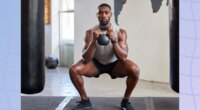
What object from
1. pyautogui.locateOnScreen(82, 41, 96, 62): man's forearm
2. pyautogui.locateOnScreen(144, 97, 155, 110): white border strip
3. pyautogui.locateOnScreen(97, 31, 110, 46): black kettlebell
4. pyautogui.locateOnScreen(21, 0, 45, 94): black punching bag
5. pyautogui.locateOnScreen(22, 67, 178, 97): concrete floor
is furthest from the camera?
pyautogui.locateOnScreen(22, 67, 178, 97): concrete floor

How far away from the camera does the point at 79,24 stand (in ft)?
21.6

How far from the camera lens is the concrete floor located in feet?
15.8

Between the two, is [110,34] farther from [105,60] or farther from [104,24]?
A: [105,60]

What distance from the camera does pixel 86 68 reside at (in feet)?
11.3

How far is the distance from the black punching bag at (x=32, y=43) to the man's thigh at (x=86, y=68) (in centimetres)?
114

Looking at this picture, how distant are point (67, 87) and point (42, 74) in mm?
3031

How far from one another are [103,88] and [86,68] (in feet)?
6.26

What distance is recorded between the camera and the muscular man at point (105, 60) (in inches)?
124

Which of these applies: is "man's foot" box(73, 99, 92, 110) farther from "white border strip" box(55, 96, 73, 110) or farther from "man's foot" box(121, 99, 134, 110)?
"man's foot" box(121, 99, 134, 110)

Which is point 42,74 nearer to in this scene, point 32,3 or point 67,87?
point 32,3

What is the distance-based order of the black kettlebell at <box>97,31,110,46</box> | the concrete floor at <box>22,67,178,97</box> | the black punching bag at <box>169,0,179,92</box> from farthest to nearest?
the concrete floor at <box>22,67,178,97</box> < the black kettlebell at <box>97,31,110,46</box> < the black punching bag at <box>169,0,179,92</box>

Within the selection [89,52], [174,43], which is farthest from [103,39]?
[174,43]

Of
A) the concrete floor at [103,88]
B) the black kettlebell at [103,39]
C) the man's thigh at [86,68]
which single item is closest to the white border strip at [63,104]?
the man's thigh at [86,68]

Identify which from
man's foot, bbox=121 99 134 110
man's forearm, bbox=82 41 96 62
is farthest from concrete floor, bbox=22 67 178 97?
man's forearm, bbox=82 41 96 62
